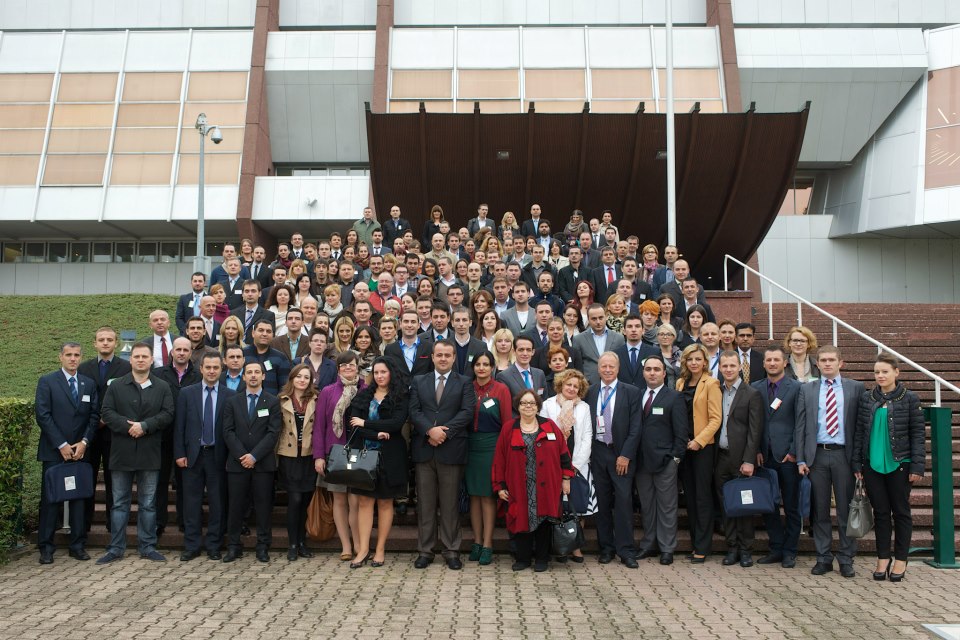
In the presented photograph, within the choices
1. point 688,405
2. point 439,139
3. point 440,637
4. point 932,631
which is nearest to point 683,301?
point 688,405

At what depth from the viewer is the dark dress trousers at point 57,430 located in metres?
7.21

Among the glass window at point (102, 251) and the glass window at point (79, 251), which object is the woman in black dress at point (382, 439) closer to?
the glass window at point (102, 251)

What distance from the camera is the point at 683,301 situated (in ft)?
35.1

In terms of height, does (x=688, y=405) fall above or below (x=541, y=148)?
below

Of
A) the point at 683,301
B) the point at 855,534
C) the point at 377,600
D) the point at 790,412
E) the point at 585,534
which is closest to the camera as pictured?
Result: the point at 377,600

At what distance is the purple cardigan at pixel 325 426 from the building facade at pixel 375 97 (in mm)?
17017

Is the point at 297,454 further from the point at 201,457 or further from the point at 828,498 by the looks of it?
the point at 828,498

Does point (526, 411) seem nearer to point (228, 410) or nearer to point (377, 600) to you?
point (377, 600)

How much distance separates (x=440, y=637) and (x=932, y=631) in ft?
→ 10.3

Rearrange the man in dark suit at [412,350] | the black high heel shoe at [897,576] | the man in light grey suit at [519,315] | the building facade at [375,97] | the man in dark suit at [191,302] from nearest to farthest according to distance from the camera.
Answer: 1. the black high heel shoe at [897,576]
2. the man in dark suit at [412,350]
3. the man in light grey suit at [519,315]
4. the man in dark suit at [191,302]
5. the building facade at [375,97]

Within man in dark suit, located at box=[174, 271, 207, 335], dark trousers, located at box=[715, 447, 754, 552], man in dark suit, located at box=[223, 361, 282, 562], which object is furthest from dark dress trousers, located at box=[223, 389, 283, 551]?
dark trousers, located at box=[715, 447, 754, 552]

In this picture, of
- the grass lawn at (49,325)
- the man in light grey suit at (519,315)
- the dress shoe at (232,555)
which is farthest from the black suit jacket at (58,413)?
the man in light grey suit at (519,315)

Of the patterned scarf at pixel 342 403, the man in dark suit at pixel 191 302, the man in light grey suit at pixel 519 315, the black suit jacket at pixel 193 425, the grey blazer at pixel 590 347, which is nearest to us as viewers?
the patterned scarf at pixel 342 403

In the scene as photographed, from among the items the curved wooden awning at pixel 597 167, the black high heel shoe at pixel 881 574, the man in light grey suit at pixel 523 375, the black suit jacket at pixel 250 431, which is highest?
the curved wooden awning at pixel 597 167
